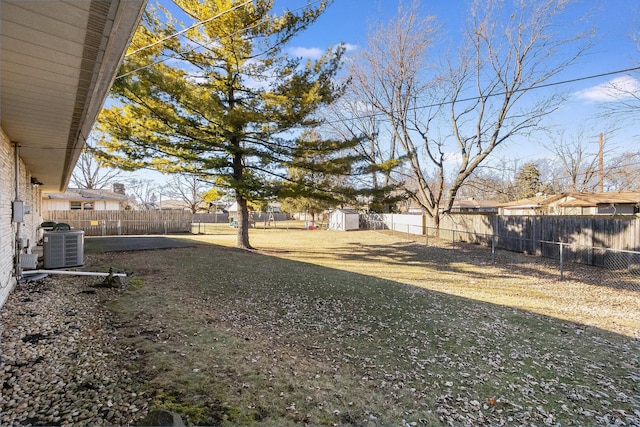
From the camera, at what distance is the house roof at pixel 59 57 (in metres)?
2.11

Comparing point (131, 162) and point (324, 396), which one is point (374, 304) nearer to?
point (324, 396)

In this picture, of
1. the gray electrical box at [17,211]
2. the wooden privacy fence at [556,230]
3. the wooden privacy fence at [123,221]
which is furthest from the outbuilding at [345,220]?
the gray electrical box at [17,211]

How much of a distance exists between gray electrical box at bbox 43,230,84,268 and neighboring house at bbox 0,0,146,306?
3.85ft

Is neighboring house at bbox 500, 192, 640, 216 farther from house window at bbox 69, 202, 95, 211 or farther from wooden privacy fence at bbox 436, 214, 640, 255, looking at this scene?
house window at bbox 69, 202, 95, 211

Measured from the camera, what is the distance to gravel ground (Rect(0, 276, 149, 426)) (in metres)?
2.37

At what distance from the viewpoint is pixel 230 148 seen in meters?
12.3

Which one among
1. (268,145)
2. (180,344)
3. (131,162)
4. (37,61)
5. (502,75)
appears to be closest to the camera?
(37,61)

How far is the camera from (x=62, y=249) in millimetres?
7496

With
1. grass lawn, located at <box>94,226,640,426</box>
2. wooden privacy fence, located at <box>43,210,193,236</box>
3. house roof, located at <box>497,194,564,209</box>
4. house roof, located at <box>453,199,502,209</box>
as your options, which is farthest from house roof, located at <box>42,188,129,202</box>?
house roof, located at <box>453,199,502,209</box>

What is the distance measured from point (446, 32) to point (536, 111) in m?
6.50

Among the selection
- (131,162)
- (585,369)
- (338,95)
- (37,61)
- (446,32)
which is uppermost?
(446,32)

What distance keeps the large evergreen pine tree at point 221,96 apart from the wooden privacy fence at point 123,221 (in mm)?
11431

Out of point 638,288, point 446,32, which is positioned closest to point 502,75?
point 446,32

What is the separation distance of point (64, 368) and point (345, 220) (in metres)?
27.5
